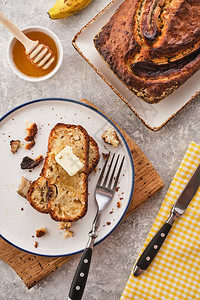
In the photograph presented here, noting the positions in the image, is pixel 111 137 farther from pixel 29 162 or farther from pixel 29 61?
pixel 29 61

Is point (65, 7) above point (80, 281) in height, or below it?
above

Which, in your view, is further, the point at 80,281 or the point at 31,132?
the point at 31,132

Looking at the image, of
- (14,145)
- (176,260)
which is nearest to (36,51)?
(14,145)

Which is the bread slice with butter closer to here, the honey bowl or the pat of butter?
the pat of butter

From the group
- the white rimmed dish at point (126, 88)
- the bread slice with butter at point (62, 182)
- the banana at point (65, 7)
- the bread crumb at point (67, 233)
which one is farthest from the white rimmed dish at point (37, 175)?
the banana at point (65, 7)

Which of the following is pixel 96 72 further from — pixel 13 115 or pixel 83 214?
pixel 83 214
